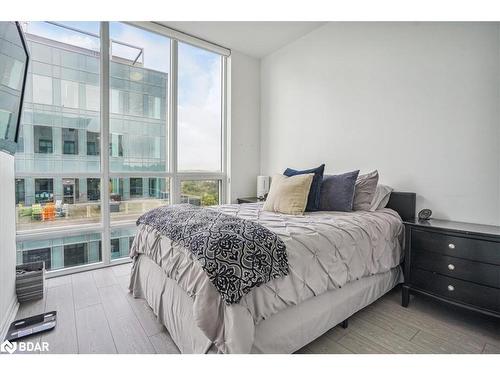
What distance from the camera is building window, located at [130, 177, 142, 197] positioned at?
3076 mm

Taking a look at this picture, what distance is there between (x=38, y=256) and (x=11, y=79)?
1775mm

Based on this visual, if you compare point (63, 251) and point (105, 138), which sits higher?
point (105, 138)

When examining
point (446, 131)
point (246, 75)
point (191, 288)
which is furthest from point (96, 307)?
point (246, 75)

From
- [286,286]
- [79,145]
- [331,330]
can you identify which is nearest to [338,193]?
[331,330]

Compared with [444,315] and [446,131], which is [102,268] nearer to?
[444,315]

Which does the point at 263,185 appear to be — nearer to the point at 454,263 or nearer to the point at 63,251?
the point at 454,263

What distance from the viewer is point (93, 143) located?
282 centimetres

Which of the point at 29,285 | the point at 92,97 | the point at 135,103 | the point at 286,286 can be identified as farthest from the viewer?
the point at 135,103

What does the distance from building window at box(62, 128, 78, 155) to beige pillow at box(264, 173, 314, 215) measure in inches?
84.4

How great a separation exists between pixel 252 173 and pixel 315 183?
5.66 ft

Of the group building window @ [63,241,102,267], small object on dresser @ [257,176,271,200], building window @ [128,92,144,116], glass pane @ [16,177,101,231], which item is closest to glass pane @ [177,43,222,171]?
building window @ [128,92,144,116]

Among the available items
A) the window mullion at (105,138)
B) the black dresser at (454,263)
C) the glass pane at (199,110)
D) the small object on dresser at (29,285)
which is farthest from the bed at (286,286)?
the glass pane at (199,110)

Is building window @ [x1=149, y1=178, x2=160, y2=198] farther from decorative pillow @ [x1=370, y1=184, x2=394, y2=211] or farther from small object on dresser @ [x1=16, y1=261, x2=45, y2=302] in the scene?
decorative pillow @ [x1=370, y1=184, x2=394, y2=211]

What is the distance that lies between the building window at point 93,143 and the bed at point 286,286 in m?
1.34
